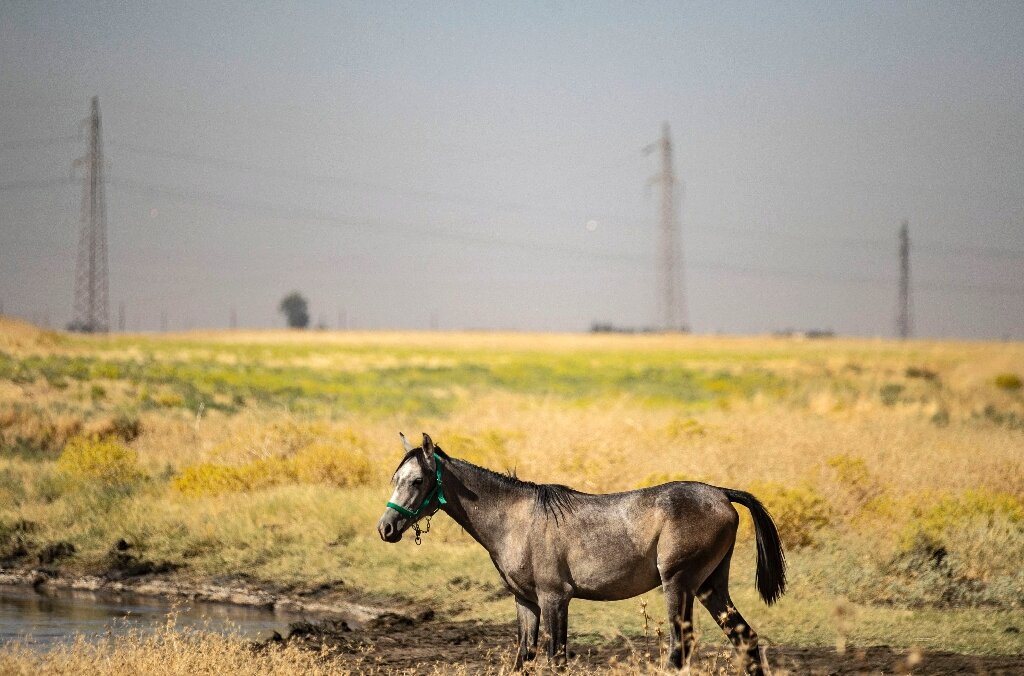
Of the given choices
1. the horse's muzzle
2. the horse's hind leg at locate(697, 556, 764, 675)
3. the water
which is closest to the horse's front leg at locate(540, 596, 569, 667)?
the horse's hind leg at locate(697, 556, 764, 675)

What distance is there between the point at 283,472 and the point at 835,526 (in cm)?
921

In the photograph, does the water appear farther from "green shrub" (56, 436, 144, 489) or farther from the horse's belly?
the horse's belly

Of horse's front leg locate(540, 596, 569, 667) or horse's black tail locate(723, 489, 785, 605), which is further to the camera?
horse's black tail locate(723, 489, 785, 605)

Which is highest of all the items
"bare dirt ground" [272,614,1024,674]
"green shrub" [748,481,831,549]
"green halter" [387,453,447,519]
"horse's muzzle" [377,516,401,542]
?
"green halter" [387,453,447,519]

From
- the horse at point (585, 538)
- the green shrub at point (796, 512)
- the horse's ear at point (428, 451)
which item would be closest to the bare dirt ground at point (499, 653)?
the horse at point (585, 538)

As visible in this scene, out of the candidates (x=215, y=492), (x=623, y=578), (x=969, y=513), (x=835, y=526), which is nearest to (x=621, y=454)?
(x=835, y=526)

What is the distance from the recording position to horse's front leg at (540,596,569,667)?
8.88 meters

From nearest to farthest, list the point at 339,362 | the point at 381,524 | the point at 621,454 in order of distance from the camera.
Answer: the point at 381,524
the point at 621,454
the point at 339,362

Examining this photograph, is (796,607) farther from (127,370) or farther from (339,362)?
(339,362)

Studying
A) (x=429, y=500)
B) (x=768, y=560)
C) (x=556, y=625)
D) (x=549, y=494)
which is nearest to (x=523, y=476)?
(x=768, y=560)

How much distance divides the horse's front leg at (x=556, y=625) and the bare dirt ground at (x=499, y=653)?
744 mm

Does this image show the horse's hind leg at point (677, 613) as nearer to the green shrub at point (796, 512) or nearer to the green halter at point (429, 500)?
the green halter at point (429, 500)

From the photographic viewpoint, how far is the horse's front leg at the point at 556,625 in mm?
8875

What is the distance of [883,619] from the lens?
12.9 meters
